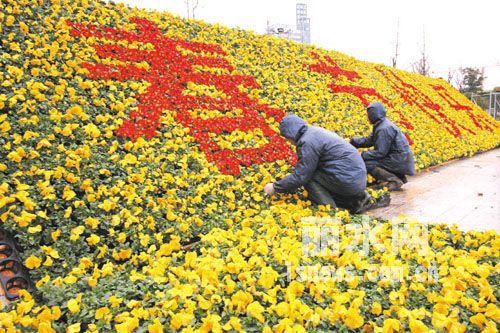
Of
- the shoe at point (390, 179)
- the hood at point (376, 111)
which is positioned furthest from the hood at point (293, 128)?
the shoe at point (390, 179)

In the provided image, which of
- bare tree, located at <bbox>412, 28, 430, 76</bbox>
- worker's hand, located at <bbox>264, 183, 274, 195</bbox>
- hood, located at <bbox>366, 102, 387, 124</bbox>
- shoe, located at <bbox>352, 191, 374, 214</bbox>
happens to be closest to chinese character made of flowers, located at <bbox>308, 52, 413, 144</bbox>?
hood, located at <bbox>366, 102, 387, 124</bbox>

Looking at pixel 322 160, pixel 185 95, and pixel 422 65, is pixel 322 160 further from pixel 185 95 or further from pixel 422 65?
pixel 422 65

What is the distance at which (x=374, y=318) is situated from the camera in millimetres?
2037

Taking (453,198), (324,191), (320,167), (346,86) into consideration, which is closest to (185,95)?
(320,167)

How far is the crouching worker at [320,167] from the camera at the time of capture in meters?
4.05

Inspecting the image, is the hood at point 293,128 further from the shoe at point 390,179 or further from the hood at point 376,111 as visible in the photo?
the shoe at point 390,179

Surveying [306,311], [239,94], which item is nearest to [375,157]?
[239,94]

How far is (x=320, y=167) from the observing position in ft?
14.0

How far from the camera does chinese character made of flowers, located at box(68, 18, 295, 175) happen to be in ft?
15.8

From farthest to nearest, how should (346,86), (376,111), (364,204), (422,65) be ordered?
(422,65)
(346,86)
(376,111)
(364,204)

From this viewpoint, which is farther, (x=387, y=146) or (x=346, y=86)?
(x=346, y=86)

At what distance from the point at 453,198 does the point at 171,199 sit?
3855 mm

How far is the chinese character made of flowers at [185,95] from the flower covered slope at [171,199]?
0.03m

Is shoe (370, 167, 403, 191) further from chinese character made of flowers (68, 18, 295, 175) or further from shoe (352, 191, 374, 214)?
chinese character made of flowers (68, 18, 295, 175)
